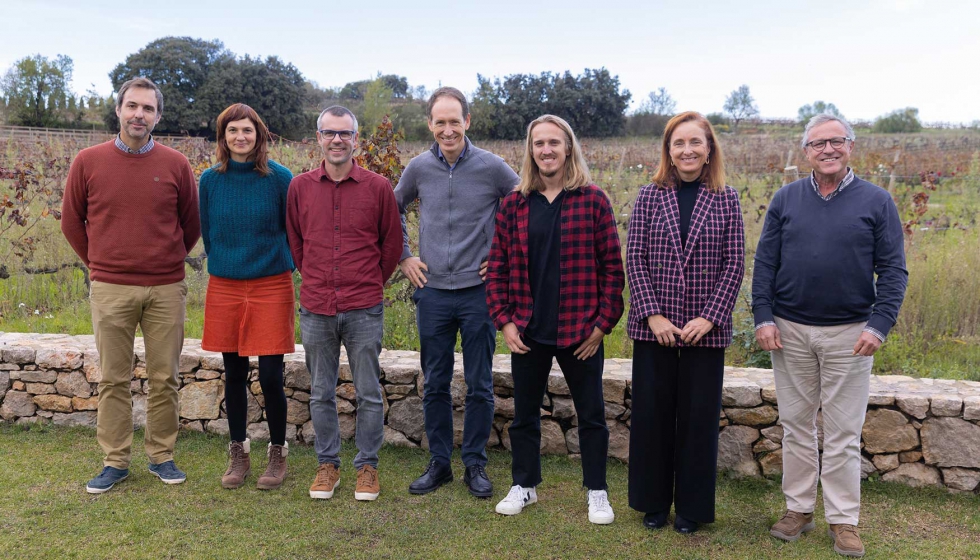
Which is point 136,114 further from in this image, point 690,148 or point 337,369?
point 690,148

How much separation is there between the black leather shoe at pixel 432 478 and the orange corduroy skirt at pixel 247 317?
97 cm

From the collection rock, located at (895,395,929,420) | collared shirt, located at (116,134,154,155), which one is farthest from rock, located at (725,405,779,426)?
collared shirt, located at (116,134,154,155)

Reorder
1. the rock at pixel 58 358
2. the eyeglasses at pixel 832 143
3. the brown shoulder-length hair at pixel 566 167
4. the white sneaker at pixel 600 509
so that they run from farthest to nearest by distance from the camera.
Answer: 1. the rock at pixel 58 358
2. the white sneaker at pixel 600 509
3. the brown shoulder-length hair at pixel 566 167
4. the eyeglasses at pixel 832 143

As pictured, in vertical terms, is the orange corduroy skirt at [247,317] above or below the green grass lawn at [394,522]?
above

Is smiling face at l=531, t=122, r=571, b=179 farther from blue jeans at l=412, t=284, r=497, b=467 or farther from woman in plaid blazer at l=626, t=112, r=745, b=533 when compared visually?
blue jeans at l=412, t=284, r=497, b=467

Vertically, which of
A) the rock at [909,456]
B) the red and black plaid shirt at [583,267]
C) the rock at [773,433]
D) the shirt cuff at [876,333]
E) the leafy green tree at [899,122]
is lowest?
the rock at [909,456]

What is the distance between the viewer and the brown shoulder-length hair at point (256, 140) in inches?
138

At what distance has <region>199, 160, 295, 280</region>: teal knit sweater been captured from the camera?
354cm

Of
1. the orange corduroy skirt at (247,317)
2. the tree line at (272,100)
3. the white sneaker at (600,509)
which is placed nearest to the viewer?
the white sneaker at (600,509)

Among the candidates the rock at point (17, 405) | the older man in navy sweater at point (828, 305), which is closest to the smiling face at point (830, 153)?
the older man in navy sweater at point (828, 305)

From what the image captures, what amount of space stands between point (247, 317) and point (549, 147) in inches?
68.1

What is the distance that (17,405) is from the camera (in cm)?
474

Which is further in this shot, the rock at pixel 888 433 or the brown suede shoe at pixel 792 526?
the rock at pixel 888 433

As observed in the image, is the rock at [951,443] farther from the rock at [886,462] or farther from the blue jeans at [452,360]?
the blue jeans at [452,360]
